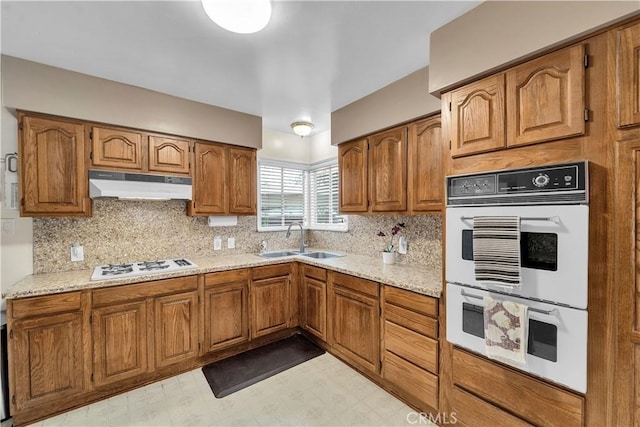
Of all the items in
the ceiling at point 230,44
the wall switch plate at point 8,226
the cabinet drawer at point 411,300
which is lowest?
the cabinet drawer at point 411,300

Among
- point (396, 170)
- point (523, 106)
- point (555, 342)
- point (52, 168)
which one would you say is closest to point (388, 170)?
point (396, 170)

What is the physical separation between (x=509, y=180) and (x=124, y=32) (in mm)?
2474

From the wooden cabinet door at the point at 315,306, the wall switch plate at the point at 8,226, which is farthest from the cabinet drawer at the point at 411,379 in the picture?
the wall switch plate at the point at 8,226

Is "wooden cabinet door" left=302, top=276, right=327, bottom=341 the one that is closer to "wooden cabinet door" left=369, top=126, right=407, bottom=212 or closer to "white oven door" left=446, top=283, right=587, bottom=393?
"wooden cabinet door" left=369, top=126, right=407, bottom=212

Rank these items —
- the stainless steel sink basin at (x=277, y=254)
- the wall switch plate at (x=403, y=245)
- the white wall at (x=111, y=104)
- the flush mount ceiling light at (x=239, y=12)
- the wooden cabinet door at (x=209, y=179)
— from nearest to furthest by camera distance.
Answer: the flush mount ceiling light at (x=239, y=12) → the white wall at (x=111, y=104) → the wall switch plate at (x=403, y=245) → the wooden cabinet door at (x=209, y=179) → the stainless steel sink basin at (x=277, y=254)

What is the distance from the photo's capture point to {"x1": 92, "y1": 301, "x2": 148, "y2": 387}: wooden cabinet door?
2.05m

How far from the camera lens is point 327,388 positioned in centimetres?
223

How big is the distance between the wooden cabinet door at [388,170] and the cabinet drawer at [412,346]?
3.28ft

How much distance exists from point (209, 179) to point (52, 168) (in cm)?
120

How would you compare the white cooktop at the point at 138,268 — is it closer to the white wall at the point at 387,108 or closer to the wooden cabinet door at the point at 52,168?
the wooden cabinet door at the point at 52,168

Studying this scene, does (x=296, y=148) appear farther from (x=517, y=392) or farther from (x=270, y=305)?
(x=517, y=392)

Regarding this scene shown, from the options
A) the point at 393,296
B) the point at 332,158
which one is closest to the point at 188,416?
the point at 393,296

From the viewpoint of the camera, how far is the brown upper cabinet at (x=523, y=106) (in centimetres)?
130

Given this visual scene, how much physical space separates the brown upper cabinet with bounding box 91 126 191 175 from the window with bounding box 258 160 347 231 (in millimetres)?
1181
